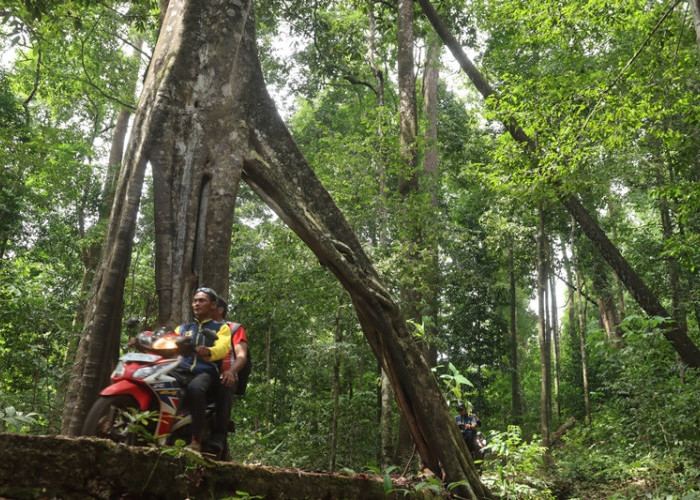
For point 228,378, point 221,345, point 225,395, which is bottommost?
point 225,395

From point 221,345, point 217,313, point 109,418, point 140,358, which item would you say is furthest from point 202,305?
point 109,418

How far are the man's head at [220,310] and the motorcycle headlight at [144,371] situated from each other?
68 centimetres

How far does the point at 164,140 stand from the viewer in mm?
4840

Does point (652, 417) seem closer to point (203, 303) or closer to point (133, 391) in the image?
point (203, 303)

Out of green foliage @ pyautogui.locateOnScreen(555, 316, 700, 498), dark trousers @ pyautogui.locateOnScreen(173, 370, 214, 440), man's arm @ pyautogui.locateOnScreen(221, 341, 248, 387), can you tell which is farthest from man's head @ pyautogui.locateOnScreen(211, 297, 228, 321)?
green foliage @ pyautogui.locateOnScreen(555, 316, 700, 498)

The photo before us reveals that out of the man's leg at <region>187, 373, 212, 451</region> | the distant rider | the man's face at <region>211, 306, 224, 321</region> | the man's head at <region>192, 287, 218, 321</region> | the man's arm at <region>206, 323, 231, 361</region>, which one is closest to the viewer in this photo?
the man's leg at <region>187, 373, 212, 451</region>

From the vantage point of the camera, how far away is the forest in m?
5.07

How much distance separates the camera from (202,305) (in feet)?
14.2

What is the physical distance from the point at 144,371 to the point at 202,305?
68 centimetres

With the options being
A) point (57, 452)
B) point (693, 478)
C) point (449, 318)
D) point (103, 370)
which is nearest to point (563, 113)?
point (693, 478)

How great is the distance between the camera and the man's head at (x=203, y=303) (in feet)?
14.2

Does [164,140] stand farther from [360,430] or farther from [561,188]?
[360,430]

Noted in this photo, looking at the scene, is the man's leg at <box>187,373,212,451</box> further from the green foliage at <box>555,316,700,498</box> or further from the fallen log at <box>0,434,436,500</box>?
the green foliage at <box>555,316,700,498</box>

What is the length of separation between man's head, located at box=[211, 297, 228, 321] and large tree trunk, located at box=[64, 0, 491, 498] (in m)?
0.30
